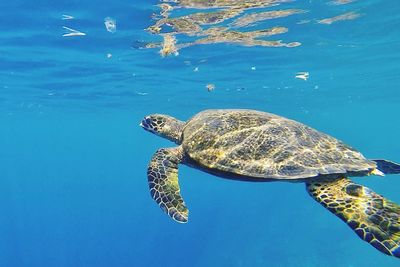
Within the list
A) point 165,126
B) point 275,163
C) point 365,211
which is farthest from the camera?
point 165,126

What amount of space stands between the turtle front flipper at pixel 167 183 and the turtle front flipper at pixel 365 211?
210 centimetres

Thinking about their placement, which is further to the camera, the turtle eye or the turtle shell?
the turtle eye

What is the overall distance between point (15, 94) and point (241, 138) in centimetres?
→ 2904

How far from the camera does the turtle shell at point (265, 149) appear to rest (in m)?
5.84

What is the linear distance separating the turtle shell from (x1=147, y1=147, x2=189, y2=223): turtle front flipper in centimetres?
38

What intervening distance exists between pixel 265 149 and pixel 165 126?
2554mm

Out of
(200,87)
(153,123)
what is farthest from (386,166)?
(200,87)

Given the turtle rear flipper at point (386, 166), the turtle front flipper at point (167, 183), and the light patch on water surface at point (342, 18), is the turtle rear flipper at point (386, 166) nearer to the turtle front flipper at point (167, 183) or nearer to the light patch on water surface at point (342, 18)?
the turtle front flipper at point (167, 183)

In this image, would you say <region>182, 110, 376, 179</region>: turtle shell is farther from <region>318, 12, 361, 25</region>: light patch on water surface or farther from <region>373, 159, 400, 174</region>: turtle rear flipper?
<region>318, 12, 361, 25</region>: light patch on water surface

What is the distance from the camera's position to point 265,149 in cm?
622

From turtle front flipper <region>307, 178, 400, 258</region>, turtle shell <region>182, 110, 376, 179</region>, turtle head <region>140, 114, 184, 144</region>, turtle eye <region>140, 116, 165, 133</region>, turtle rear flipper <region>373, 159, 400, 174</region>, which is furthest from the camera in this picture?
turtle eye <region>140, 116, 165, 133</region>

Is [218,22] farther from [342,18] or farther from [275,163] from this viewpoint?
[275,163]

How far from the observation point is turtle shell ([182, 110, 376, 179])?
5.84 metres

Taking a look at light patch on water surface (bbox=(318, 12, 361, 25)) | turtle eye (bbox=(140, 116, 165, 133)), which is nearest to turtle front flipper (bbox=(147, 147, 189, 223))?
turtle eye (bbox=(140, 116, 165, 133))
